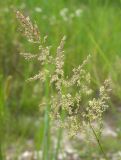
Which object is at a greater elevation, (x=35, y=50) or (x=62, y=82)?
(x=35, y=50)

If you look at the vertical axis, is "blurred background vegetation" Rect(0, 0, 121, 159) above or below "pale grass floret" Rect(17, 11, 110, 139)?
above

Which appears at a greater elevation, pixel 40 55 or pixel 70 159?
pixel 70 159

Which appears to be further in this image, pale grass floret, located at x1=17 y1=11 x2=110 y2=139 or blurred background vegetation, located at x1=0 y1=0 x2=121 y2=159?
blurred background vegetation, located at x1=0 y1=0 x2=121 y2=159

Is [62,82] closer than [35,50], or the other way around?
[62,82]

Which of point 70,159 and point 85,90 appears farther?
point 70,159

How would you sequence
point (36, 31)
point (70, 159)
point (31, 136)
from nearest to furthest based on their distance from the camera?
point (36, 31), point (70, 159), point (31, 136)

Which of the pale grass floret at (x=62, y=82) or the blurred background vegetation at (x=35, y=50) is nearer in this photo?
the pale grass floret at (x=62, y=82)

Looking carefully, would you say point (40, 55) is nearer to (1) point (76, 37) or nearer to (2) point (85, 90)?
(2) point (85, 90)

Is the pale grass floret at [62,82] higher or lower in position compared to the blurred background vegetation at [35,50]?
lower

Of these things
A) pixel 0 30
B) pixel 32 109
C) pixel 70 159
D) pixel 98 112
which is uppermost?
pixel 0 30

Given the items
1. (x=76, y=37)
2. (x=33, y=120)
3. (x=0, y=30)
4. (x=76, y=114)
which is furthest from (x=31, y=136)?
(x=76, y=114)

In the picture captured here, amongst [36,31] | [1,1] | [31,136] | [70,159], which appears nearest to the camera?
[36,31]
